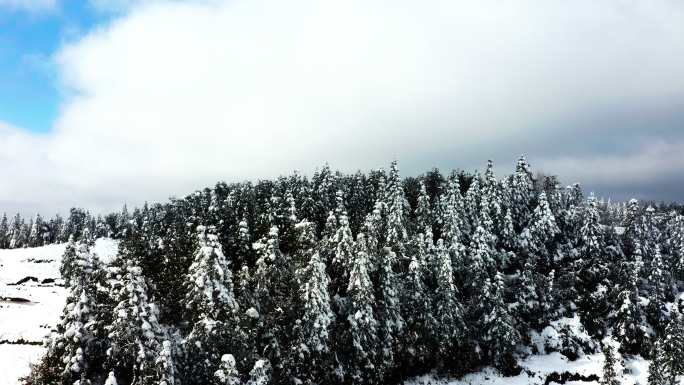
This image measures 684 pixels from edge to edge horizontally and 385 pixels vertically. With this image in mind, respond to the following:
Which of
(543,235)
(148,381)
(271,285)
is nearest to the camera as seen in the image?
(148,381)

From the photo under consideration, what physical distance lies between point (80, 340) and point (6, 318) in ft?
95.1

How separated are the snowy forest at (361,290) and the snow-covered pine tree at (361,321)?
0.47 feet

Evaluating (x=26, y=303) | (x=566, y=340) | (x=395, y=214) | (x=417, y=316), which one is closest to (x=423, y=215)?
(x=395, y=214)

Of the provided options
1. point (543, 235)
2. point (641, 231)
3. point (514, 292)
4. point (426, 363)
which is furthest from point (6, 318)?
point (641, 231)

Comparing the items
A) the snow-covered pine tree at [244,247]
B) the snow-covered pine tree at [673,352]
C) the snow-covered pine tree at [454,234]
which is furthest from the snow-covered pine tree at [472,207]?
the snow-covered pine tree at [244,247]

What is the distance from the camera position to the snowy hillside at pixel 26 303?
113 feet

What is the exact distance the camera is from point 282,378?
1254 inches

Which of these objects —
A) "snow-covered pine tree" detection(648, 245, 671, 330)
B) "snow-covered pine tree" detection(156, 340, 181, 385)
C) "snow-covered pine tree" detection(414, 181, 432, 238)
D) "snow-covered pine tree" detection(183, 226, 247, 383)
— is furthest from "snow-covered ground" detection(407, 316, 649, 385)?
"snow-covered pine tree" detection(156, 340, 181, 385)

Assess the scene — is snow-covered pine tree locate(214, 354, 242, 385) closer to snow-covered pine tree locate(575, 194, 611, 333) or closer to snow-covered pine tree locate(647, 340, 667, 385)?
snow-covered pine tree locate(647, 340, 667, 385)

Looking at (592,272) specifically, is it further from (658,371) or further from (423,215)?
(423,215)

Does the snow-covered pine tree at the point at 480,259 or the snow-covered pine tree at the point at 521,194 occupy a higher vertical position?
the snow-covered pine tree at the point at 521,194

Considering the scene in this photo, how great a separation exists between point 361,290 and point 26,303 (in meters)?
45.7

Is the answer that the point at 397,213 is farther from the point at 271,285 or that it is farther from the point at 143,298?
the point at 143,298

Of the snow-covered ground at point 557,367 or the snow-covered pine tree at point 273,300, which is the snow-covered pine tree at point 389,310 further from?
the snow-covered pine tree at point 273,300
